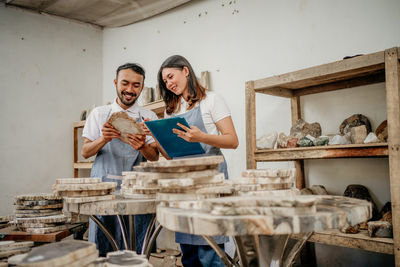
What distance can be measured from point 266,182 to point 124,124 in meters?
1.26

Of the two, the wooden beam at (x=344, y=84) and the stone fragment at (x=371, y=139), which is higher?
the wooden beam at (x=344, y=84)

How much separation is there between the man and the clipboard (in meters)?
0.38

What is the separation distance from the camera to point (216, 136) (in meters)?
2.06

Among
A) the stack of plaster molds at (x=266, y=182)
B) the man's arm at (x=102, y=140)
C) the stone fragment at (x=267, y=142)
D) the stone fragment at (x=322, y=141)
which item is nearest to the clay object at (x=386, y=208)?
the stone fragment at (x=322, y=141)

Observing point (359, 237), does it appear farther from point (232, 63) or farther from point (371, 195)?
point (232, 63)

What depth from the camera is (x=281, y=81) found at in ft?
8.36

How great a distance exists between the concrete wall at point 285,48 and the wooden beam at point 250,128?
0.52 m

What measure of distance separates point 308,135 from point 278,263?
131 cm

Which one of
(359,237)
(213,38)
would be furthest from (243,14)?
(359,237)

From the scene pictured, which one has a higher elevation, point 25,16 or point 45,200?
point 25,16

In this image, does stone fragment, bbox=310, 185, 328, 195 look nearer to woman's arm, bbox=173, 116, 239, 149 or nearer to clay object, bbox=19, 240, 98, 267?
woman's arm, bbox=173, 116, 239, 149

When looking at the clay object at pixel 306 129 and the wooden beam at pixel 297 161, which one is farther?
the wooden beam at pixel 297 161

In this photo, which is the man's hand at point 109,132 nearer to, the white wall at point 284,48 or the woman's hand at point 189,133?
the woman's hand at point 189,133

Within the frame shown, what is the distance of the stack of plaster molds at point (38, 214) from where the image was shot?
6.54 feet
